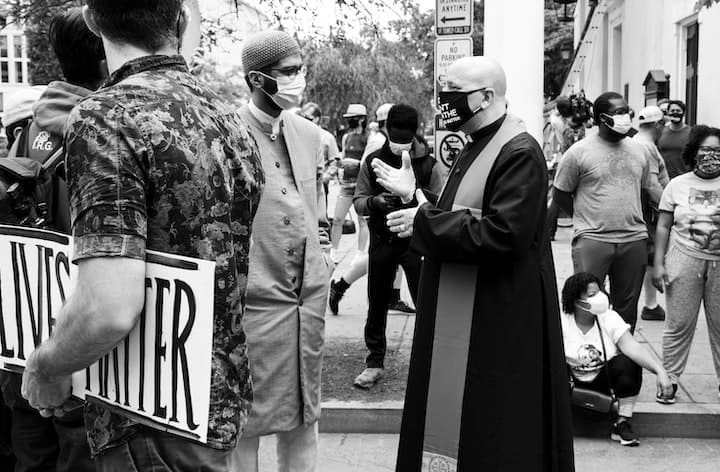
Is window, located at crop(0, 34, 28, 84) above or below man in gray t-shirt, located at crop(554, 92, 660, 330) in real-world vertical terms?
above

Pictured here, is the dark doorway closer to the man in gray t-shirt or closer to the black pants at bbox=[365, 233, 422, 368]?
the man in gray t-shirt

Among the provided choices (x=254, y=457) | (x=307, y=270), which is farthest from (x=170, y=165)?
(x=254, y=457)

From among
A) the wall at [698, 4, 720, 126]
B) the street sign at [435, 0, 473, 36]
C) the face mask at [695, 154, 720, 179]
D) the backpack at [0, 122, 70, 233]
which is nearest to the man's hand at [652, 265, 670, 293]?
the face mask at [695, 154, 720, 179]

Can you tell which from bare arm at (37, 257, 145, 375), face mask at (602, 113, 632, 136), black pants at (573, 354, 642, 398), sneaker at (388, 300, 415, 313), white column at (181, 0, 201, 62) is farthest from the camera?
sneaker at (388, 300, 415, 313)

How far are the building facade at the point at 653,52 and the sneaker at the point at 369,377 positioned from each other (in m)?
3.46

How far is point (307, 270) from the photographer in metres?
3.87

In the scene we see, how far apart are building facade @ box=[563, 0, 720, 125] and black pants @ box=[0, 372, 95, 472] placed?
17.8 ft

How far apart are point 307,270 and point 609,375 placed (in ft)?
8.22

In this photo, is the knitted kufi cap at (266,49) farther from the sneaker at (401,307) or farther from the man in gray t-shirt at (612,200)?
the sneaker at (401,307)

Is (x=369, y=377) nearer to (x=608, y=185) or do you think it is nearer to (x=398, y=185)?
(x=608, y=185)

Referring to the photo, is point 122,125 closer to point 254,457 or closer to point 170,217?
point 170,217

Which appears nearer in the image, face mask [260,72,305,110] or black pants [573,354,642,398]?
face mask [260,72,305,110]

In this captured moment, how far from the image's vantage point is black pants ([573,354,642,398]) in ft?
18.2

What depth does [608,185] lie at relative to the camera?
6418 mm
